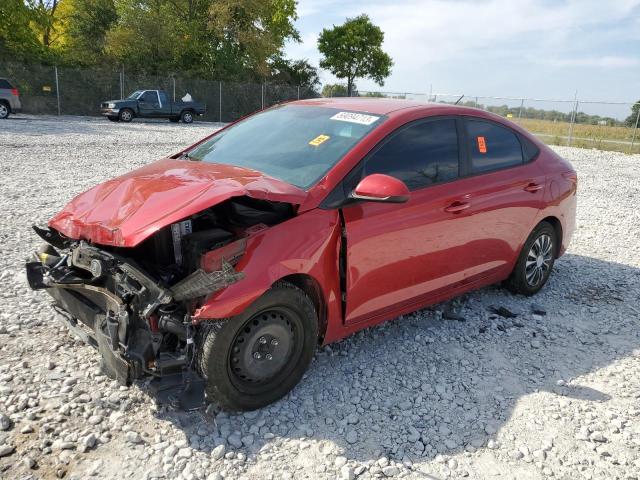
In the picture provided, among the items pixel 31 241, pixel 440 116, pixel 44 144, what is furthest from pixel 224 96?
pixel 440 116

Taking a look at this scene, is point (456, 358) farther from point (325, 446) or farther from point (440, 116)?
point (440, 116)

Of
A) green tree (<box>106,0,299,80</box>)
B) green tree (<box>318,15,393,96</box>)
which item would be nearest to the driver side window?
green tree (<box>106,0,299,80</box>)

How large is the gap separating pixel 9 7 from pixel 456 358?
106 ft

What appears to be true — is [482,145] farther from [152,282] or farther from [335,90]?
[335,90]

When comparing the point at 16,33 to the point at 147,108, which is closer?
the point at 147,108

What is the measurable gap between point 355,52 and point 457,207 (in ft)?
143

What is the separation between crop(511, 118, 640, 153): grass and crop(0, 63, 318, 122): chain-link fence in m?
17.2

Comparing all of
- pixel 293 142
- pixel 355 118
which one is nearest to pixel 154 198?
pixel 293 142

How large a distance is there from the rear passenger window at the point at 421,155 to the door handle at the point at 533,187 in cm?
98

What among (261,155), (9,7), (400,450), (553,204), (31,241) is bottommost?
(400,450)

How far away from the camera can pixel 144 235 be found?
2670mm

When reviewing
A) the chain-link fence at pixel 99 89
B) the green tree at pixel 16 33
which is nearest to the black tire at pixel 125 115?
the chain-link fence at pixel 99 89

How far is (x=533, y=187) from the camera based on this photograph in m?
4.68

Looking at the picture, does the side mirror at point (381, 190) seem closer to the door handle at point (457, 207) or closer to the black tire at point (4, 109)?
the door handle at point (457, 207)
